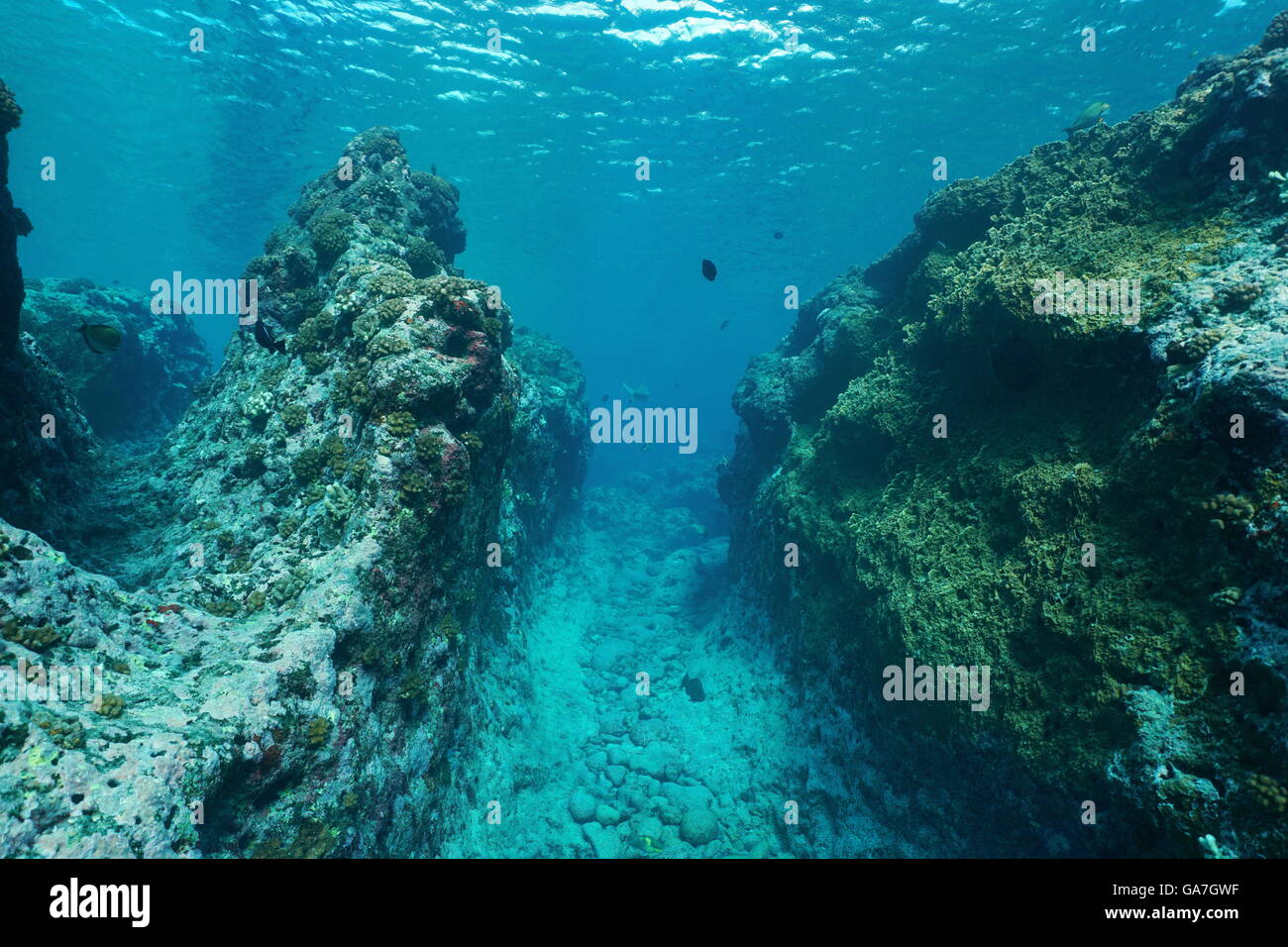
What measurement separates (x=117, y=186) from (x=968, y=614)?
2681 inches

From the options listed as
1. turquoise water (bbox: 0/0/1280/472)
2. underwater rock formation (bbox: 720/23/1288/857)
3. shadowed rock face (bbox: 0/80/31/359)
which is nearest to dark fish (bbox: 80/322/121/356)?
shadowed rock face (bbox: 0/80/31/359)

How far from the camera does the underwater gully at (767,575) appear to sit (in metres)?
5.55

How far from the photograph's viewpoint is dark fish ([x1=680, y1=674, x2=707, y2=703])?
48.8 feet

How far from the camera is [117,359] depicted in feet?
62.4

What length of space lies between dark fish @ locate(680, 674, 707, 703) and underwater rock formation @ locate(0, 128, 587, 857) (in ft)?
18.7

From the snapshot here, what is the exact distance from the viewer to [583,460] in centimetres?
2883

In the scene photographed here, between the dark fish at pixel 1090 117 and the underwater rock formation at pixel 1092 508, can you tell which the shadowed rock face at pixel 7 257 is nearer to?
the underwater rock formation at pixel 1092 508

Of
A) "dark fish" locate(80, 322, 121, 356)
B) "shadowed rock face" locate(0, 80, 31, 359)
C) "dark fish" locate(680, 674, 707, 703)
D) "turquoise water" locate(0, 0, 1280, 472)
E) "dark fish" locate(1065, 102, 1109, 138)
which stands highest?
"turquoise water" locate(0, 0, 1280, 472)

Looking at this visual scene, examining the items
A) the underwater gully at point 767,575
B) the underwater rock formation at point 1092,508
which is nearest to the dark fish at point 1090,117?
the underwater gully at point 767,575

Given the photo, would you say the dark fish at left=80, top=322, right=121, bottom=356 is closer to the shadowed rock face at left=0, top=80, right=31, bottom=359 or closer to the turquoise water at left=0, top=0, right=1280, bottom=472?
the shadowed rock face at left=0, top=80, right=31, bottom=359

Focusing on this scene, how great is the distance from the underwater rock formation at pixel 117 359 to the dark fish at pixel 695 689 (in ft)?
56.9

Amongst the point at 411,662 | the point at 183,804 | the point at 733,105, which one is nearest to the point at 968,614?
the point at 411,662

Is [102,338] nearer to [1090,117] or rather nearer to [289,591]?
[289,591]

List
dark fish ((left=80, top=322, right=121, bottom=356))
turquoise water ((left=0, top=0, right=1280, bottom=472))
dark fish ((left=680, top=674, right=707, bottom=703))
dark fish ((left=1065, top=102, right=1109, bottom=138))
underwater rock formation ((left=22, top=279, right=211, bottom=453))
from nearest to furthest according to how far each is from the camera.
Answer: dark fish ((left=80, top=322, right=121, bottom=356)) < dark fish ((left=1065, top=102, right=1109, bottom=138)) < dark fish ((left=680, top=674, right=707, bottom=703)) < underwater rock formation ((left=22, top=279, right=211, bottom=453)) < turquoise water ((left=0, top=0, right=1280, bottom=472))
